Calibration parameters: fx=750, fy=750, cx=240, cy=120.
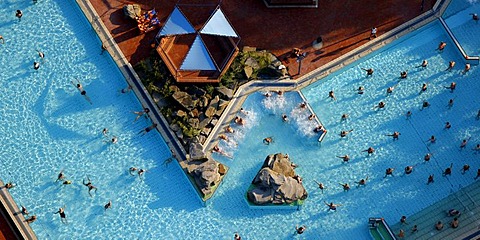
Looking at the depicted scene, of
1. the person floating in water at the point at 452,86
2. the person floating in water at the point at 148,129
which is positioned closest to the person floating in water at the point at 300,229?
the person floating in water at the point at 148,129

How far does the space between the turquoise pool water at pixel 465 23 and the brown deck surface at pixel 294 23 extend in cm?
135

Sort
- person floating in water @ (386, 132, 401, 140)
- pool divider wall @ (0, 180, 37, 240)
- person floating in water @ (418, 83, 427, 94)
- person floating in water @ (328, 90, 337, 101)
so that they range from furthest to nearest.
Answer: person floating in water @ (328, 90, 337, 101) < person floating in water @ (418, 83, 427, 94) < person floating in water @ (386, 132, 401, 140) < pool divider wall @ (0, 180, 37, 240)

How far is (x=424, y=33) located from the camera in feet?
138

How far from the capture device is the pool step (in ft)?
124

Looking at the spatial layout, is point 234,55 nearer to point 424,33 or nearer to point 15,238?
point 424,33

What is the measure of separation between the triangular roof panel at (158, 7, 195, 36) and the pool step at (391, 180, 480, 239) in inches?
598

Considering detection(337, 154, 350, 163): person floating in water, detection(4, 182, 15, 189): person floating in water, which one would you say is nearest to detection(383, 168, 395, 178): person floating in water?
detection(337, 154, 350, 163): person floating in water

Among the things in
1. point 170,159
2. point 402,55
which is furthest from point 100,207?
point 402,55

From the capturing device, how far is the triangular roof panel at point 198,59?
40.4m

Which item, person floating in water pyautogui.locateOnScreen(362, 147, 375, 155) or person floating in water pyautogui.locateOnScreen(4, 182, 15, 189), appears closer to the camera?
person floating in water pyautogui.locateOnScreen(4, 182, 15, 189)

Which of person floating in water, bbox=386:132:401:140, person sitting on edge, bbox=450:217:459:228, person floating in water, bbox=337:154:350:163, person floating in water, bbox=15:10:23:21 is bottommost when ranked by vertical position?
person sitting on edge, bbox=450:217:459:228

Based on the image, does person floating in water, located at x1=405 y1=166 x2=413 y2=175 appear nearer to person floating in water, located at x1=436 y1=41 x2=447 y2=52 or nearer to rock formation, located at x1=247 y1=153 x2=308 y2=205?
rock formation, located at x1=247 y1=153 x2=308 y2=205

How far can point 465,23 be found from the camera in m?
42.2

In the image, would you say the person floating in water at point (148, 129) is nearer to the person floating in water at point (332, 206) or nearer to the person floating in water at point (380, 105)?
the person floating in water at point (332, 206)
